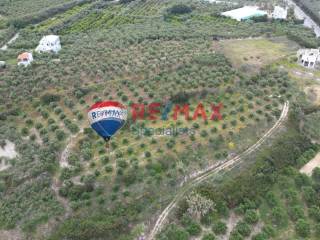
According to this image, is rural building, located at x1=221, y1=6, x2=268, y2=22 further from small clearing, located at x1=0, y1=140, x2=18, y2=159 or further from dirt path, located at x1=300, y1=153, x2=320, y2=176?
small clearing, located at x1=0, y1=140, x2=18, y2=159

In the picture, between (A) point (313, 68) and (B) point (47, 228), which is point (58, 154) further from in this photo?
(A) point (313, 68)

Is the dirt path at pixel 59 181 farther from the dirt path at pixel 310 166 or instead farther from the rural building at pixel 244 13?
the rural building at pixel 244 13

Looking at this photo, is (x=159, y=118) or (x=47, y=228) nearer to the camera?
(x=47, y=228)

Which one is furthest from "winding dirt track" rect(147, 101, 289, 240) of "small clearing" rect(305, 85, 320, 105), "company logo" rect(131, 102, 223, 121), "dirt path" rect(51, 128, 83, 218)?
"dirt path" rect(51, 128, 83, 218)

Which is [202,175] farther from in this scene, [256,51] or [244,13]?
[244,13]

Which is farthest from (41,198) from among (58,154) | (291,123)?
(291,123)

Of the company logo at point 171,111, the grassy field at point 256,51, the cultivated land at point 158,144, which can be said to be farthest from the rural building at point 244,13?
the company logo at point 171,111

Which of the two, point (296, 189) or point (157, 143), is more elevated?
point (157, 143)

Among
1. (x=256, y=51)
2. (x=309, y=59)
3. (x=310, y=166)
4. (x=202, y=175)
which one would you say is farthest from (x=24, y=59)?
(x=309, y=59)
